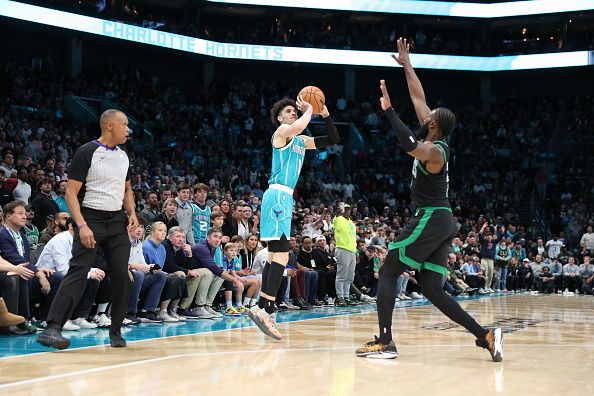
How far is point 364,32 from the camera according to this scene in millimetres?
34000

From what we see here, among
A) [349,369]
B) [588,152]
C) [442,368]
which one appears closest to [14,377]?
[349,369]

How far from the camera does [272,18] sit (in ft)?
107

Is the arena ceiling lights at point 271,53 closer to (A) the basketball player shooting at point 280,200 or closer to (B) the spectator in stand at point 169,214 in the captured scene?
(B) the spectator in stand at point 169,214

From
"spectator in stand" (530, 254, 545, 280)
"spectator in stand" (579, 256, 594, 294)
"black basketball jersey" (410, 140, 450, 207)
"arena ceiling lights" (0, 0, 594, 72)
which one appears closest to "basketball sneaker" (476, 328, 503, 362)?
"black basketball jersey" (410, 140, 450, 207)

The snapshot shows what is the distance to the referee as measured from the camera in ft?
19.2

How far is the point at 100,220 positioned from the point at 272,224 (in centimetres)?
161

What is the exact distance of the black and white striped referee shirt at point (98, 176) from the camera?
604cm

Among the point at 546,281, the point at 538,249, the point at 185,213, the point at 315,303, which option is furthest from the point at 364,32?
the point at 185,213

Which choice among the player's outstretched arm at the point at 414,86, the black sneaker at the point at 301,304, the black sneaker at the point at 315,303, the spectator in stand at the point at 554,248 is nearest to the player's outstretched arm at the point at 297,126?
the player's outstretched arm at the point at 414,86

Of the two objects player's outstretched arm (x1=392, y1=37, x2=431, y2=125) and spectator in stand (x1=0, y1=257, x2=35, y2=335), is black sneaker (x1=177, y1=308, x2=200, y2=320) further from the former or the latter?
player's outstretched arm (x1=392, y1=37, x2=431, y2=125)

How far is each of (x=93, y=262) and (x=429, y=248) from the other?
8.29 feet

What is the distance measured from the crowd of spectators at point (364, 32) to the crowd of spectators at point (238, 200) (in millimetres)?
2186

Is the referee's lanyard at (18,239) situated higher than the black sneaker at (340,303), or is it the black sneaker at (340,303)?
the referee's lanyard at (18,239)

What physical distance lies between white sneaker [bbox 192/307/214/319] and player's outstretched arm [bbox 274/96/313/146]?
10.3 ft
